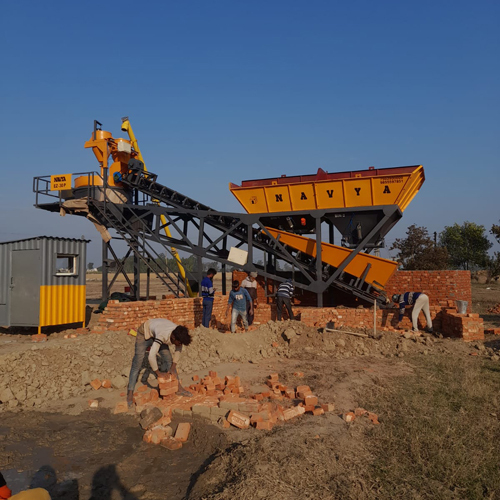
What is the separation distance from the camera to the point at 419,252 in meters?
26.3

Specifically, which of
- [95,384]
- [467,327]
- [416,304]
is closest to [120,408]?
[95,384]

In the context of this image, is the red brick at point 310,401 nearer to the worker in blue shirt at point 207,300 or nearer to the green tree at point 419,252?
the worker in blue shirt at point 207,300

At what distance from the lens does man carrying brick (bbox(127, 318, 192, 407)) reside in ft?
17.0

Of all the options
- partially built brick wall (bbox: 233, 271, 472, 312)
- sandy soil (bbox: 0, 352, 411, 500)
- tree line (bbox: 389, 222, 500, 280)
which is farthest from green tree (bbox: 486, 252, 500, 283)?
sandy soil (bbox: 0, 352, 411, 500)

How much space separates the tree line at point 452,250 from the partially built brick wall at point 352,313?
43.0ft

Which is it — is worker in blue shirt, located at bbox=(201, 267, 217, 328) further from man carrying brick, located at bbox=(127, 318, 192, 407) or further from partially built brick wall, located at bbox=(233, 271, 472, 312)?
man carrying brick, located at bbox=(127, 318, 192, 407)

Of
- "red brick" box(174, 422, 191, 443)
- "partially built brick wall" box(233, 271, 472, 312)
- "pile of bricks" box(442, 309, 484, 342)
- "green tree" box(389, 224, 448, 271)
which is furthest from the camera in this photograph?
"green tree" box(389, 224, 448, 271)

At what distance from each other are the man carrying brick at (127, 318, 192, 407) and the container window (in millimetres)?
5951

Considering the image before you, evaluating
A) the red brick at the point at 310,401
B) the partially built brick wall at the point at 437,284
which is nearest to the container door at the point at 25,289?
the red brick at the point at 310,401

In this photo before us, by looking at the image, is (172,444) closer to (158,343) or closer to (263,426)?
(263,426)

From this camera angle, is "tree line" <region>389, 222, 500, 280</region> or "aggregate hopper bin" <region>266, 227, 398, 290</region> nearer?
"aggregate hopper bin" <region>266, 227, 398, 290</region>

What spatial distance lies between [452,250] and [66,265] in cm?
3803

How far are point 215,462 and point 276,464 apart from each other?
66 cm

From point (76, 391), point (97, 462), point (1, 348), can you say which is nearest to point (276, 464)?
point (97, 462)
